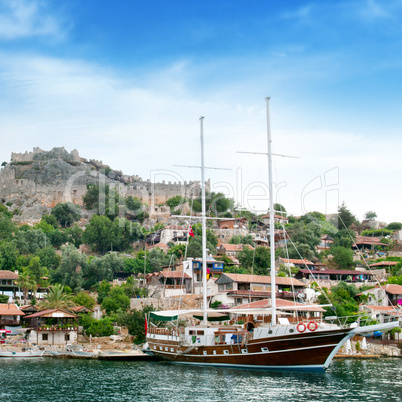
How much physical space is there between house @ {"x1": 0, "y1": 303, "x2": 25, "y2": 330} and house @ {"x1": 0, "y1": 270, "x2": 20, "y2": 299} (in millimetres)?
11757

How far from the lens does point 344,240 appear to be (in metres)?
95.0

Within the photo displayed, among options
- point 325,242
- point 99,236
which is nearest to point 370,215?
point 325,242

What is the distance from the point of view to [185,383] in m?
32.2

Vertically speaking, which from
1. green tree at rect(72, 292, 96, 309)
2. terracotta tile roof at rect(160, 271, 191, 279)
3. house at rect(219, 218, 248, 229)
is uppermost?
house at rect(219, 218, 248, 229)

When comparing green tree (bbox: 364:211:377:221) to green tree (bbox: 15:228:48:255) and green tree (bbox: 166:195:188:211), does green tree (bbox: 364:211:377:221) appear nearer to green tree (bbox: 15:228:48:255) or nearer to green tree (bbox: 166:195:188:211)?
green tree (bbox: 166:195:188:211)

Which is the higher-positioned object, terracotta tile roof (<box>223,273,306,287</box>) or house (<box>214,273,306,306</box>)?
terracotta tile roof (<box>223,273,306,287</box>)

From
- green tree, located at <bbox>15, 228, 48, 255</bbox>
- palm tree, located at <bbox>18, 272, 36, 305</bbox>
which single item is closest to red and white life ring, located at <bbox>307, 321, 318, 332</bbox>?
palm tree, located at <bbox>18, 272, 36, 305</bbox>

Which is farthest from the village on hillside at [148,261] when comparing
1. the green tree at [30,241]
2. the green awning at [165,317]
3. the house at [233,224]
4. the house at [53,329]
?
the green awning at [165,317]

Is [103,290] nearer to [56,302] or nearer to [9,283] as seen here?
[56,302]

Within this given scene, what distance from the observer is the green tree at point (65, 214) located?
11638 cm

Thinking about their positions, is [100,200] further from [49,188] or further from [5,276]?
[5,276]

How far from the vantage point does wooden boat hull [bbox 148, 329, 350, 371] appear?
34.8 m

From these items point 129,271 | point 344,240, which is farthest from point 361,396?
point 344,240

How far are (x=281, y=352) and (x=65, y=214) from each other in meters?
87.9
